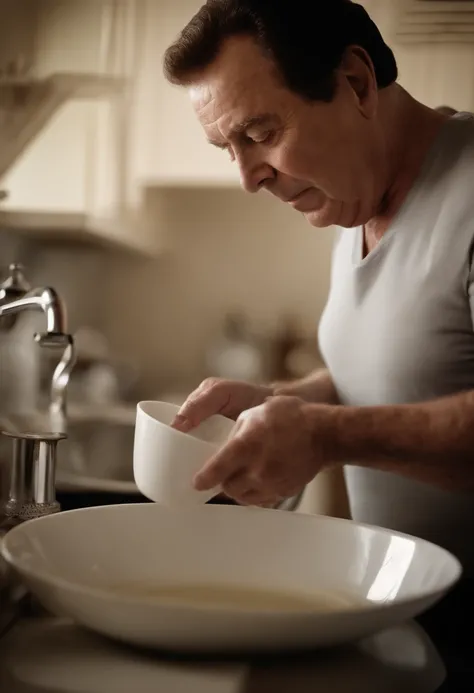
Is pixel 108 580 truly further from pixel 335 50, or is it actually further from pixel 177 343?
pixel 177 343

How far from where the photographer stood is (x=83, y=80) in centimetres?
290

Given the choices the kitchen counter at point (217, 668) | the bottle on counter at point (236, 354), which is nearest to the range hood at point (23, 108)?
the bottle on counter at point (236, 354)

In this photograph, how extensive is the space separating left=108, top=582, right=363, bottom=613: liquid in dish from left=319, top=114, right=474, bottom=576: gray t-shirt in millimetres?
333

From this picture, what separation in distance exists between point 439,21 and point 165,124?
0.95 m

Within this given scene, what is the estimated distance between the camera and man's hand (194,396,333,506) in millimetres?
662

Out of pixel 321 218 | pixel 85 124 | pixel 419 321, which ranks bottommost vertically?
pixel 419 321

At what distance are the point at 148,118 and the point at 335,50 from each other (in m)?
2.07

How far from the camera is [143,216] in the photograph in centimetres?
308

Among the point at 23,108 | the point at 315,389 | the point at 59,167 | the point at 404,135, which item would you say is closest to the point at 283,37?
the point at 404,135

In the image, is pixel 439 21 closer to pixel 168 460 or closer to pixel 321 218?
pixel 321 218

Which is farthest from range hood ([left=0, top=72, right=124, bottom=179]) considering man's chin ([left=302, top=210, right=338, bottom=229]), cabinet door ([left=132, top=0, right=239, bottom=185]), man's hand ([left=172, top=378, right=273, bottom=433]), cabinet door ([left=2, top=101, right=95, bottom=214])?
man's hand ([left=172, top=378, right=273, bottom=433])

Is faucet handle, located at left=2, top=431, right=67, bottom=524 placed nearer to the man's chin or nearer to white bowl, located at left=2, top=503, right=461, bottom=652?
white bowl, located at left=2, top=503, right=461, bottom=652

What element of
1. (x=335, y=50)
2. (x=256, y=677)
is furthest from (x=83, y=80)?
(x=256, y=677)

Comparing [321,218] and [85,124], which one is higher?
[85,124]
